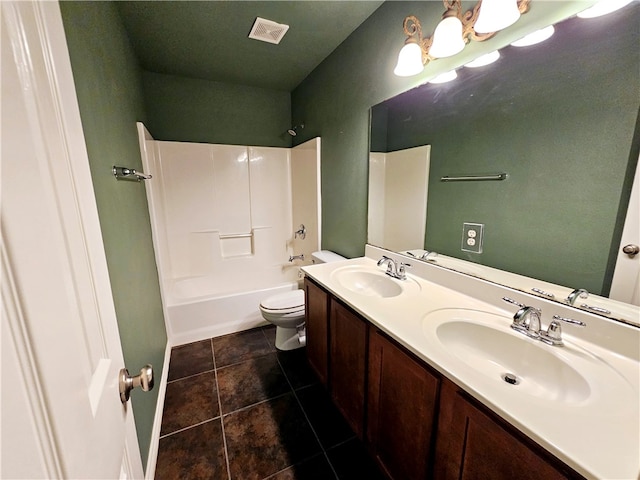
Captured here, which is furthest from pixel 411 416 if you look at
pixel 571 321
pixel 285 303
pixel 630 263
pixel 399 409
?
pixel 285 303

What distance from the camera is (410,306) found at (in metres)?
1.18

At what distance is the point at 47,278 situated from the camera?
344 mm

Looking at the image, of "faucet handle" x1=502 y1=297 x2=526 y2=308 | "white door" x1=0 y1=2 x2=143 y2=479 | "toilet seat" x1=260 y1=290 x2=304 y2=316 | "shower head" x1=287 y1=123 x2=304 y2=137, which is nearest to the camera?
"white door" x1=0 y1=2 x2=143 y2=479

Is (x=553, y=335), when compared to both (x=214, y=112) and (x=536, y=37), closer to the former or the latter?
(x=536, y=37)

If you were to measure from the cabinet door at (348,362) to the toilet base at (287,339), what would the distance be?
743 mm

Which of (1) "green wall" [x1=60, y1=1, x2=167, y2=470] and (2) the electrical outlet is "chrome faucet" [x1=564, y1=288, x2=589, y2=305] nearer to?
(2) the electrical outlet

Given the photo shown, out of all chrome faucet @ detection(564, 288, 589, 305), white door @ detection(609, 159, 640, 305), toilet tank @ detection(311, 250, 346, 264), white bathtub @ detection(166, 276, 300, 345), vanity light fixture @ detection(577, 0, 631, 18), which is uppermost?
vanity light fixture @ detection(577, 0, 631, 18)

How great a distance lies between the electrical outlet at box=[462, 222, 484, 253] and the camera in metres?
1.27

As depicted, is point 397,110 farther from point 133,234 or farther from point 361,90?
point 133,234

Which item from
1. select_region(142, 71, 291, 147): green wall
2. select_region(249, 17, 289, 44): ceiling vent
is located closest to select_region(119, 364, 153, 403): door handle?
select_region(249, 17, 289, 44): ceiling vent

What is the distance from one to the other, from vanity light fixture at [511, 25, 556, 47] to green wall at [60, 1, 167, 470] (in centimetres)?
155

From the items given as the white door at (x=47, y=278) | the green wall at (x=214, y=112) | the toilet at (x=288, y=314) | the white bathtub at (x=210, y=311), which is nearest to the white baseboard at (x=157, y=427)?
the white bathtub at (x=210, y=311)

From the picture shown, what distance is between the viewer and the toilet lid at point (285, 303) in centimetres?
207

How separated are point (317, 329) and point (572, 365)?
121 centimetres
